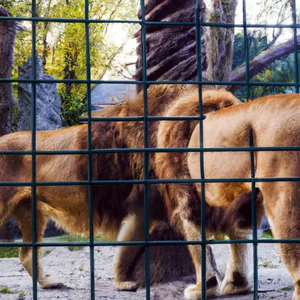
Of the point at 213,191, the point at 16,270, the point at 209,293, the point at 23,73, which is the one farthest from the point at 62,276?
the point at 23,73

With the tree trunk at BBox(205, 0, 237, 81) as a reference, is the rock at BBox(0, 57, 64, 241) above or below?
below

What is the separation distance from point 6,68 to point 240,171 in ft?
5.47

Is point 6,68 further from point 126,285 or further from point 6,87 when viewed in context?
point 126,285

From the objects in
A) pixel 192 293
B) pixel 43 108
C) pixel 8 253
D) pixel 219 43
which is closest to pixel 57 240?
pixel 8 253

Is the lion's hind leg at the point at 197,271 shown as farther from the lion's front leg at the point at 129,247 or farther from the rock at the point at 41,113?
the rock at the point at 41,113

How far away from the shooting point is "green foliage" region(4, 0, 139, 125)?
324 centimetres

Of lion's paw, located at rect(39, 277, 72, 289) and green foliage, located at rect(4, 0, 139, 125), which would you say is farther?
green foliage, located at rect(4, 0, 139, 125)

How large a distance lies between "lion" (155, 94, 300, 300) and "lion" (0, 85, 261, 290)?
0.36 ft

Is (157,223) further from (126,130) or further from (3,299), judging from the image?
(3,299)

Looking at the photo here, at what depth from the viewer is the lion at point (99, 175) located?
108 inches

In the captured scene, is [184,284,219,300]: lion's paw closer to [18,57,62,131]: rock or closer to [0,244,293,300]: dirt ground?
[0,244,293,300]: dirt ground

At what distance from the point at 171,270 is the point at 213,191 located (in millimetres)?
613

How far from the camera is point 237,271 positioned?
2.58 metres

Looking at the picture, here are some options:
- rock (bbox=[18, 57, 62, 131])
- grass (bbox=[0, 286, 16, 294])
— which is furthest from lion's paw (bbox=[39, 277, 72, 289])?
rock (bbox=[18, 57, 62, 131])
